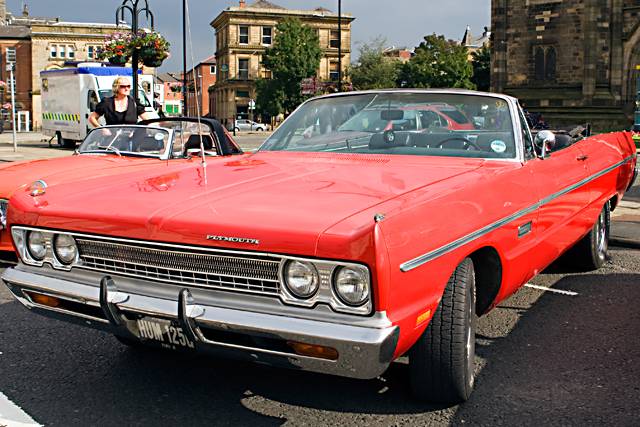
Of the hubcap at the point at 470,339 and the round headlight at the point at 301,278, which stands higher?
the round headlight at the point at 301,278

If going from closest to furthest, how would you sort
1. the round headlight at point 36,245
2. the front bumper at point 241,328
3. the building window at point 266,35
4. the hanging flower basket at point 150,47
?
the front bumper at point 241,328 → the round headlight at point 36,245 → the hanging flower basket at point 150,47 → the building window at point 266,35

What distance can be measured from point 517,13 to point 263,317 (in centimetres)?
3872

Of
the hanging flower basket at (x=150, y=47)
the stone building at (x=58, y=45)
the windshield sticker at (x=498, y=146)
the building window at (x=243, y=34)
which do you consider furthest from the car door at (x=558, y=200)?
the building window at (x=243, y=34)

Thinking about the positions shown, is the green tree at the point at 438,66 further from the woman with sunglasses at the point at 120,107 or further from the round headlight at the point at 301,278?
the round headlight at the point at 301,278

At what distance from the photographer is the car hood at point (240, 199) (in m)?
2.98

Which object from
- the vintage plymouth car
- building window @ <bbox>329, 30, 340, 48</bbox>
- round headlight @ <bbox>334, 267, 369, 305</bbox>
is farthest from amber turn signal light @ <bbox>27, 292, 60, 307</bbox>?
building window @ <bbox>329, 30, 340, 48</bbox>

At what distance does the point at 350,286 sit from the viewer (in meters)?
2.88

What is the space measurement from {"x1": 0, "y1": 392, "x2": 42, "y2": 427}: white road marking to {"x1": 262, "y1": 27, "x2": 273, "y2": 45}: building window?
8563cm

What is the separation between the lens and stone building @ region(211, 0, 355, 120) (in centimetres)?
8519

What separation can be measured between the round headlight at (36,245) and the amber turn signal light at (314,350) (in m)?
1.37

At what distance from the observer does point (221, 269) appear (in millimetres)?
3047

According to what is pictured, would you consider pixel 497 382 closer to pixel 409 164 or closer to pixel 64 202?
pixel 409 164

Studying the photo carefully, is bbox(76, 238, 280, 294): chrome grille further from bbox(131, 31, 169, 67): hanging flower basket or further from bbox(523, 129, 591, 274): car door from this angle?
bbox(131, 31, 169, 67): hanging flower basket

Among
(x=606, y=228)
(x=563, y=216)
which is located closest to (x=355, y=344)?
(x=563, y=216)
